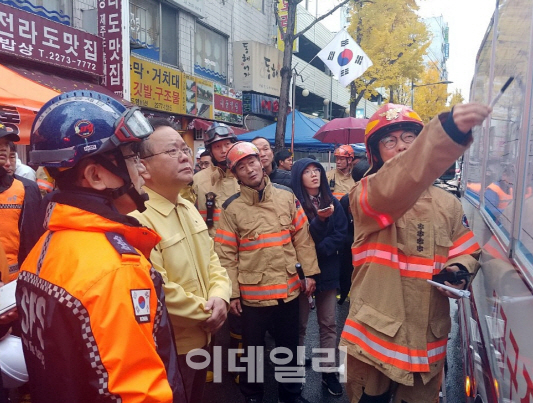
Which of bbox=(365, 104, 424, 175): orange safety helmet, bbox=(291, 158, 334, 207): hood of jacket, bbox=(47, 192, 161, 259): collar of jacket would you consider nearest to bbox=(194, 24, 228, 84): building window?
bbox=(291, 158, 334, 207): hood of jacket

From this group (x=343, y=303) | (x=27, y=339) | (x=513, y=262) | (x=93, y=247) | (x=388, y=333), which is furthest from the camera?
(x=343, y=303)

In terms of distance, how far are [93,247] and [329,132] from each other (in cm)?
977

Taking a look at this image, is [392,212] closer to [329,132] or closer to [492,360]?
[492,360]

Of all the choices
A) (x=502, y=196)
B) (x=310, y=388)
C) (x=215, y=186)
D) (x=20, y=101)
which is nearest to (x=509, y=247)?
(x=502, y=196)

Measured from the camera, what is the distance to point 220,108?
14195mm

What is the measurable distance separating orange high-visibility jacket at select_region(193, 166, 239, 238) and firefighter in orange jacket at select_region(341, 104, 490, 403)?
2.45 meters

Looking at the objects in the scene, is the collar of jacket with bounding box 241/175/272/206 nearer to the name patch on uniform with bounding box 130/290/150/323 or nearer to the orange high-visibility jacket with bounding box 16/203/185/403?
the orange high-visibility jacket with bounding box 16/203/185/403

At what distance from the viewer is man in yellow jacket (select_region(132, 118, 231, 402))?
233 cm

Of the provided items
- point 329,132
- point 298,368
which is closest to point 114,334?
point 298,368

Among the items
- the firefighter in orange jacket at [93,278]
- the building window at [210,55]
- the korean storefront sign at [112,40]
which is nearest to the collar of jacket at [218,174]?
the firefighter in orange jacket at [93,278]

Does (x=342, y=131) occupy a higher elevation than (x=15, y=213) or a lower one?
higher

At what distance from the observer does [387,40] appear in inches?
731

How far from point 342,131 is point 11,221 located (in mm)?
8341

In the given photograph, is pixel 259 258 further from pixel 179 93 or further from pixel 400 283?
pixel 179 93
